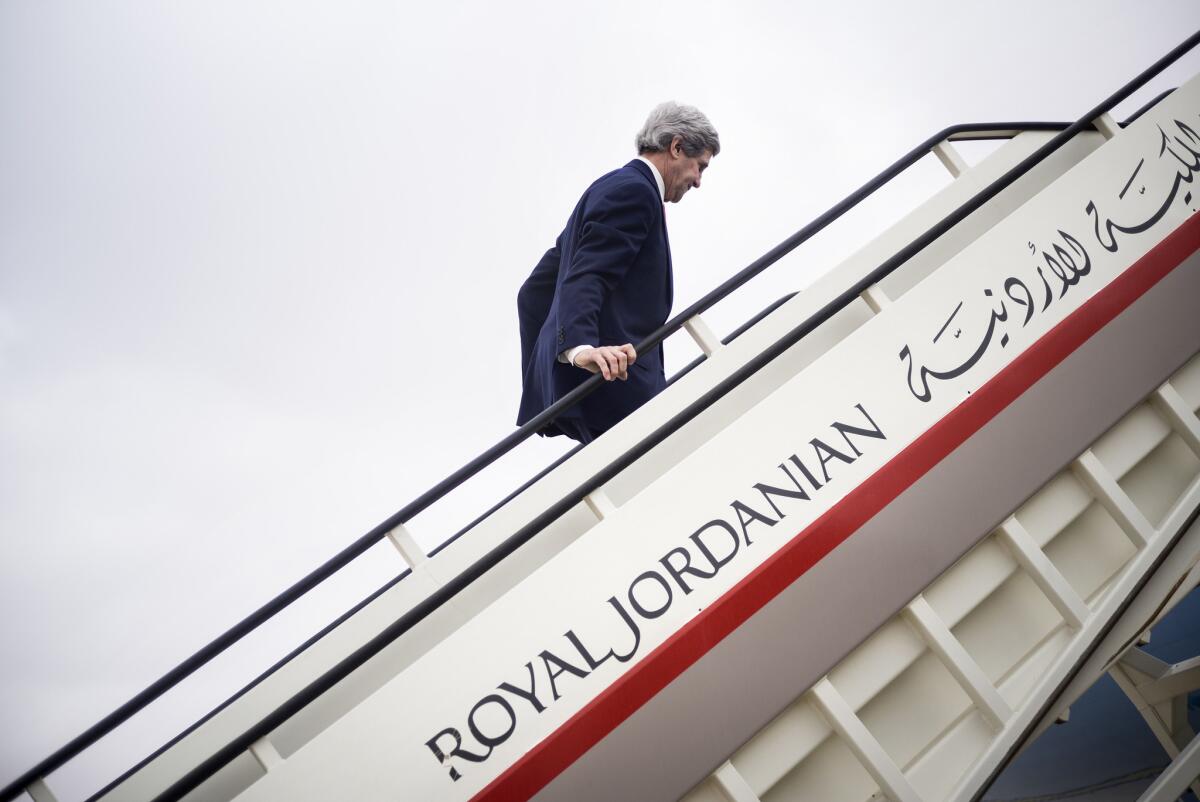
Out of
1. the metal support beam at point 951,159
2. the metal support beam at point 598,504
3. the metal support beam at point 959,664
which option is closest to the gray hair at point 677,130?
the metal support beam at point 951,159

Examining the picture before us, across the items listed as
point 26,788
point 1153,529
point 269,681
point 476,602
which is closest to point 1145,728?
point 1153,529

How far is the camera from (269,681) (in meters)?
1.95

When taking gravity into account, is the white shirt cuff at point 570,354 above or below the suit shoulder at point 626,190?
below

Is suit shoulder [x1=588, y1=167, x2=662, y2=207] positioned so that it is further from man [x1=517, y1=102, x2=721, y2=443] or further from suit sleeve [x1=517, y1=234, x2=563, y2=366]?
suit sleeve [x1=517, y1=234, x2=563, y2=366]

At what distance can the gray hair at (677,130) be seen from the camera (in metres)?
2.43

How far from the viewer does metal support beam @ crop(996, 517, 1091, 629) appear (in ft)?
6.36

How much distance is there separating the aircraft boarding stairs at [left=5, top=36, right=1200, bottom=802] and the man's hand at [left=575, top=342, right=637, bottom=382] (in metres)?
0.18

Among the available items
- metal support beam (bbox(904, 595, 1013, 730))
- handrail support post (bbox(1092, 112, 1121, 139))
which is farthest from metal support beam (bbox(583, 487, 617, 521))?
handrail support post (bbox(1092, 112, 1121, 139))

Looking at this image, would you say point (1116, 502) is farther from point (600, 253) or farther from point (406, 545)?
point (406, 545)

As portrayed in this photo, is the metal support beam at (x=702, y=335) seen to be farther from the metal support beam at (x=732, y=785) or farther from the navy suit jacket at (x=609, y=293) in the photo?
the metal support beam at (x=732, y=785)

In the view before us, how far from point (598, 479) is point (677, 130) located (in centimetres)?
122

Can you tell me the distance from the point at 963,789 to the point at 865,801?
22 cm

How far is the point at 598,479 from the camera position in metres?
1.83

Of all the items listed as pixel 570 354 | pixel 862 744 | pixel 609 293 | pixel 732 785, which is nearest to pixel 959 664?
pixel 862 744
